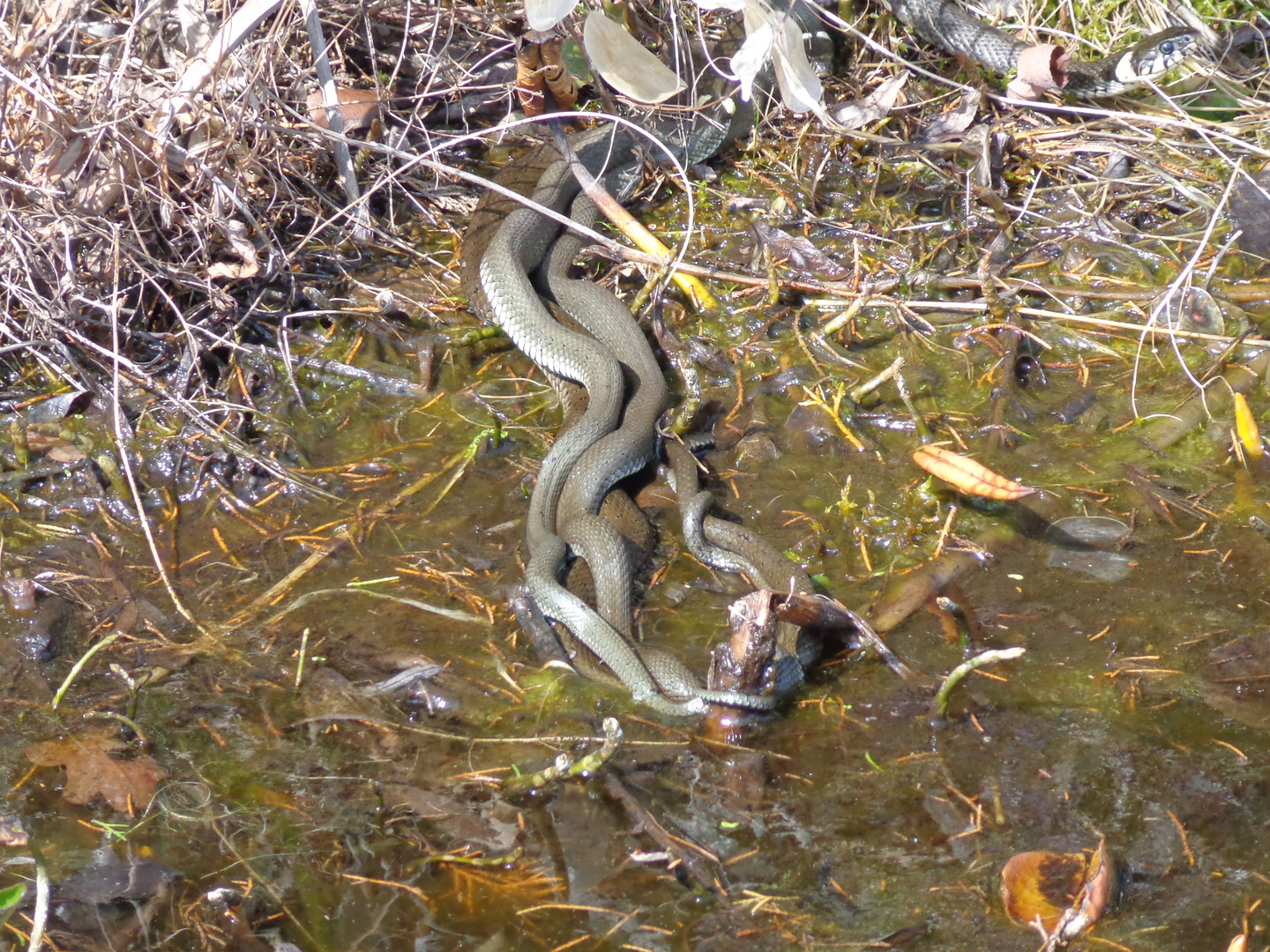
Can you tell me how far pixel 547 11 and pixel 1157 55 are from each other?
3.93m

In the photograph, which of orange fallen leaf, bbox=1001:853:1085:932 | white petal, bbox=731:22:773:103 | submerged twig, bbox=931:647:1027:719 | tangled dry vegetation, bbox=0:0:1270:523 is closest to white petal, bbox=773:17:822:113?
white petal, bbox=731:22:773:103

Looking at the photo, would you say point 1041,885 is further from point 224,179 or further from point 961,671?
point 224,179

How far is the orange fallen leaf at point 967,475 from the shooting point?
3.20 m

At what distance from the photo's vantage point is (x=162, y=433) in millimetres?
3898

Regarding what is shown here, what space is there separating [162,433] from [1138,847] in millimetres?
3538

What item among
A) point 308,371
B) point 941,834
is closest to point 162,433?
point 308,371

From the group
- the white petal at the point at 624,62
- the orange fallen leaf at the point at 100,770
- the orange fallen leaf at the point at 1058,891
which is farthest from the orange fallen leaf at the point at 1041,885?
the orange fallen leaf at the point at 100,770

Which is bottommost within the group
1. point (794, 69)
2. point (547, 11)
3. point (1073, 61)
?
point (1073, 61)

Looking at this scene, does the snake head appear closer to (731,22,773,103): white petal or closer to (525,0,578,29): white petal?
(731,22,773,103): white petal

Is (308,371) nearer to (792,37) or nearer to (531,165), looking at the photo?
(531,165)

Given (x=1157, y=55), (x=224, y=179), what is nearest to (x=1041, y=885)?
(x=224, y=179)

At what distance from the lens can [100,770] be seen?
2799mm

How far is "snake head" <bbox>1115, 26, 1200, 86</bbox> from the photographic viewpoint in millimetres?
4887

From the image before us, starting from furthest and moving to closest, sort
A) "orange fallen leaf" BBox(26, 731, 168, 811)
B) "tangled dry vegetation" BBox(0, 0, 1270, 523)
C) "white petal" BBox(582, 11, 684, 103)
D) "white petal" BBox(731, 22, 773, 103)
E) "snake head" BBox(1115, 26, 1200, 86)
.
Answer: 1. "snake head" BBox(1115, 26, 1200, 86)
2. "tangled dry vegetation" BBox(0, 0, 1270, 523)
3. "orange fallen leaf" BBox(26, 731, 168, 811)
4. "white petal" BBox(582, 11, 684, 103)
5. "white petal" BBox(731, 22, 773, 103)
